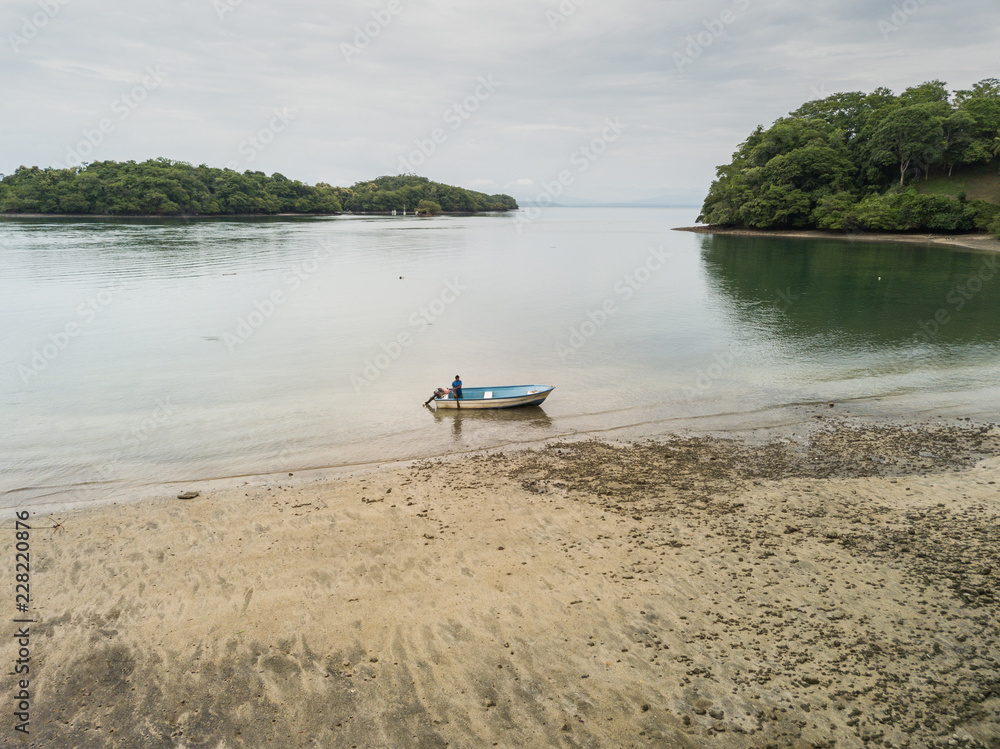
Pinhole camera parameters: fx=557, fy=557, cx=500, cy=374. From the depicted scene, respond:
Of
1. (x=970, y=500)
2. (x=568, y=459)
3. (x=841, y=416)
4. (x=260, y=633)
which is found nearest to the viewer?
(x=260, y=633)

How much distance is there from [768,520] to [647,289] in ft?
138

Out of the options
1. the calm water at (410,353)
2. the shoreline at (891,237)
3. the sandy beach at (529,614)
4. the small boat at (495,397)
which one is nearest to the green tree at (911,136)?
the shoreline at (891,237)

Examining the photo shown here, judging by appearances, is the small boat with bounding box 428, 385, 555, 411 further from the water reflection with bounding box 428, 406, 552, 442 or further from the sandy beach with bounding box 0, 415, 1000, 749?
the sandy beach with bounding box 0, 415, 1000, 749

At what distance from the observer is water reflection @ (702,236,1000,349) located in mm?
32969

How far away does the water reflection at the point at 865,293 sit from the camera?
3297 cm

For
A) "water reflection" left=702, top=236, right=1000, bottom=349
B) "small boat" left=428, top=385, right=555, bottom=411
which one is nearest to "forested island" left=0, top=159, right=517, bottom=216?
"water reflection" left=702, top=236, right=1000, bottom=349

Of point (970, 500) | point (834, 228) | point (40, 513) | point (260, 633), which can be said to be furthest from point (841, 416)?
point (834, 228)

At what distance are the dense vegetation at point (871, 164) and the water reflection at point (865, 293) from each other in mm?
14835

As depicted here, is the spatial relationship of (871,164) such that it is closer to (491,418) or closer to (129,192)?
(491,418)

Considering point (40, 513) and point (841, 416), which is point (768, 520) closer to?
point (841, 416)

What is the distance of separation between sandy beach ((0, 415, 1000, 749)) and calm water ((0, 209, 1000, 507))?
14.4 feet

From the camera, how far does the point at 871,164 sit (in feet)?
313

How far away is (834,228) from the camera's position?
300 ft

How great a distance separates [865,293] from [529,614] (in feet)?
152
